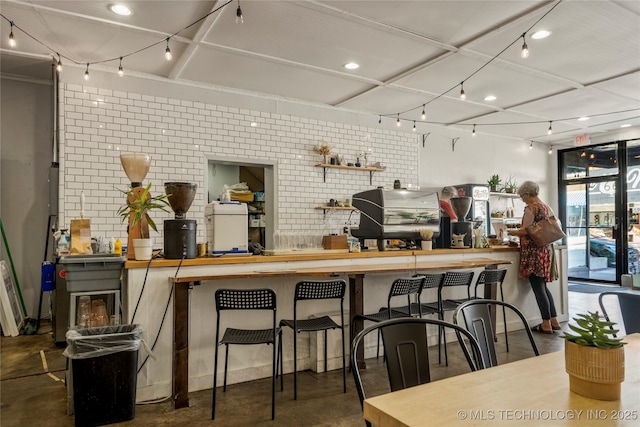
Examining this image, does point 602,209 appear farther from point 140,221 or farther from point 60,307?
point 60,307

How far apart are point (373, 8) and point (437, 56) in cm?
132

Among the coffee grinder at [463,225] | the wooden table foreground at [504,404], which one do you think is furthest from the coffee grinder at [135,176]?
the coffee grinder at [463,225]

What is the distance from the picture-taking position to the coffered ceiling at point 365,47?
3578 millimetres

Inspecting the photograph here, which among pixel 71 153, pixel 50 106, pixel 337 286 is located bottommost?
pixel 337 286

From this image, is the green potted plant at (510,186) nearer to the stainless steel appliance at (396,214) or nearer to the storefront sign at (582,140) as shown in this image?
the storefront sign at (582,140)

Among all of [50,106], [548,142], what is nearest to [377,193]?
[50,106]

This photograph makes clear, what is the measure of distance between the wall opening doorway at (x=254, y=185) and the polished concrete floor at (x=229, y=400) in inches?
101

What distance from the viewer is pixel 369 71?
16.4 feet

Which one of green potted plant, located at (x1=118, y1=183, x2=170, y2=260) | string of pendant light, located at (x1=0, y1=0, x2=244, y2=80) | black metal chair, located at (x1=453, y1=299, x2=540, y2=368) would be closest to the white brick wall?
string of pendant light, located at (x1=0, y1=0, x2=244, y2=80)

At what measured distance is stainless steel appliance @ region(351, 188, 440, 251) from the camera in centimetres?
410

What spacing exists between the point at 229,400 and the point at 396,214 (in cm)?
228

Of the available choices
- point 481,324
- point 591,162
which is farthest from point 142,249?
point 591,162

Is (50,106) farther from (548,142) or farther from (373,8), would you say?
(548,142)

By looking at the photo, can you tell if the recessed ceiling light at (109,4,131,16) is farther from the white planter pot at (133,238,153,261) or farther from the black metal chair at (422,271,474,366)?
the black metal chair at (422,271,474,366)
